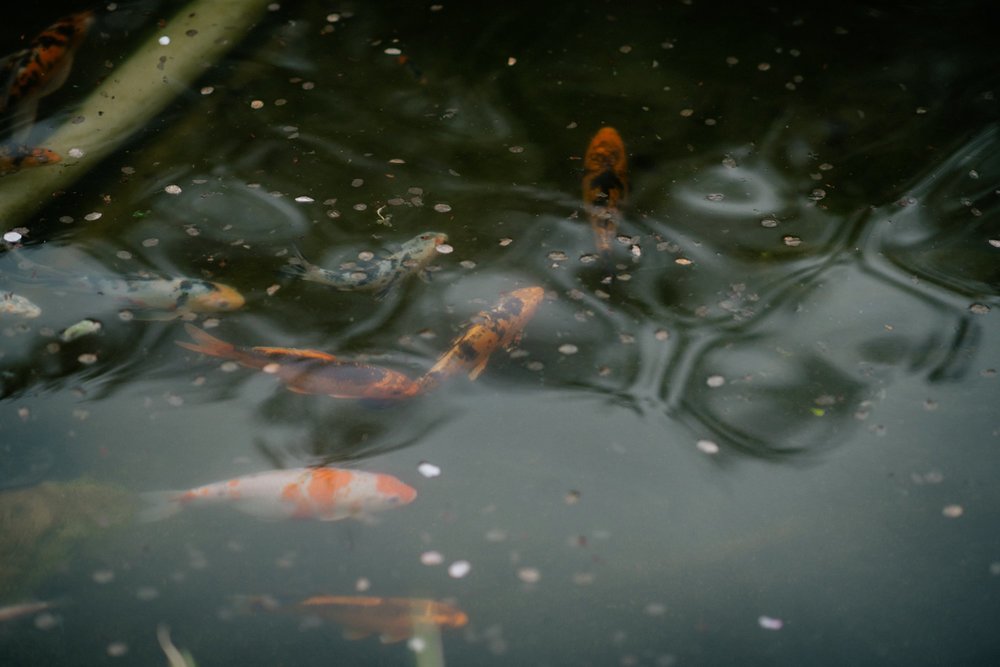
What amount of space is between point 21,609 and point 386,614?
2.72ft

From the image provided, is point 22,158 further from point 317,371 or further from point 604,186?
point 604,186

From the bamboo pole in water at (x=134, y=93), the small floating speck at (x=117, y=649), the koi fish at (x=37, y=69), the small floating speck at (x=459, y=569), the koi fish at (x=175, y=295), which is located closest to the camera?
the small floating speck at (x=117, y=649)

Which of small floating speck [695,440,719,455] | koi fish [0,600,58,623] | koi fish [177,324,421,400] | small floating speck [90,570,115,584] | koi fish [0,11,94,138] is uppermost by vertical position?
koi fish [0,11,94,138]

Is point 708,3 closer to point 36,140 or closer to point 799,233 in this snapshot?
point 799,233

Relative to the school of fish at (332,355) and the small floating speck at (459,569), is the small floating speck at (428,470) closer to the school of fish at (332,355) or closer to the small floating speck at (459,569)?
the school of fish at (332,355)

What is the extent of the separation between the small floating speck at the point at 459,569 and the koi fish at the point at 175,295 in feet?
3.49

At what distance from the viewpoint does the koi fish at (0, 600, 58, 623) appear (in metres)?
2.04

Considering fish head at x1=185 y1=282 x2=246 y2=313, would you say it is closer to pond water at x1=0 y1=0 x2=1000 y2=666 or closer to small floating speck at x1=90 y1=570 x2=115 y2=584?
pond water at x1=0 y1=0 x2=1000 y2=666

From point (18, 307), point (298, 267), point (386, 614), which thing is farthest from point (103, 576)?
point (298, 267)

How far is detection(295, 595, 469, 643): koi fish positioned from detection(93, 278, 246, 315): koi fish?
39.4 inches

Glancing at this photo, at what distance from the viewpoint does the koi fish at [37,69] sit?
11.1 ft

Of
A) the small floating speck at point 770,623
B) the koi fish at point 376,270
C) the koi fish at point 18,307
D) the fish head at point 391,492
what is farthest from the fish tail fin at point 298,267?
the small floating speck at point 770,623

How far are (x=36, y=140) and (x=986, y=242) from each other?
323 cm

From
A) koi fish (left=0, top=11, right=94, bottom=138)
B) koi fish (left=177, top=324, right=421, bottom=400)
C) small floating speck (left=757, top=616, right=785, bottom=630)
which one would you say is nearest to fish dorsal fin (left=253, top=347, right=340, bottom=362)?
koi fish (left=177, top=324, right=421, bottom=400)
